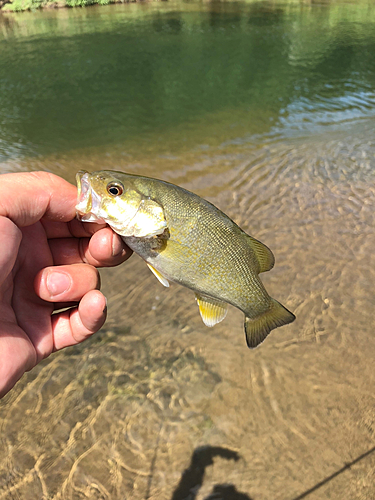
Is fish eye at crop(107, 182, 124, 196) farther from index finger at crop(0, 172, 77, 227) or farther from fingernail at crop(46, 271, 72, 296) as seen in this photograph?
fingernail at crop(46, 271, 72, 296)

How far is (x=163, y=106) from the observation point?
47.1 feet

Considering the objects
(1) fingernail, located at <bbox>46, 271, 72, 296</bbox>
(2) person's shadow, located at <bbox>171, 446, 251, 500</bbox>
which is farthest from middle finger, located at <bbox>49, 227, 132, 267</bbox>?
(2) person's shadow, located at <bbox>171, 446, 251, 500</bbox>

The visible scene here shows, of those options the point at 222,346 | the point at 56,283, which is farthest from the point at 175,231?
the point at 222,346

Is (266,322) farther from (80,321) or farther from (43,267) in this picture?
(43,267)

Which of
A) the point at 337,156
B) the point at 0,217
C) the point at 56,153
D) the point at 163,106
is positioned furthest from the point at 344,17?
the point at 0,217

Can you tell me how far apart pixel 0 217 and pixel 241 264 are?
5.78 feet

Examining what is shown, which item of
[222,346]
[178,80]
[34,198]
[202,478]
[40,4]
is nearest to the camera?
[34,198]

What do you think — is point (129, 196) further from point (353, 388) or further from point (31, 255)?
point (353, 388)

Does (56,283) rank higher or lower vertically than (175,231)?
lower

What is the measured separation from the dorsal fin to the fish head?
2.43 ft

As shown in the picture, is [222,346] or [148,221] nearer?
[148,221]

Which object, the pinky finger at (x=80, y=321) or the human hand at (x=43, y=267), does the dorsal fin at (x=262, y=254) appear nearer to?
the human hand at (x=43, y=267)

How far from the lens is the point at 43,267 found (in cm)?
307

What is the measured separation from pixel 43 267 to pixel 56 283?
1.34 ft
